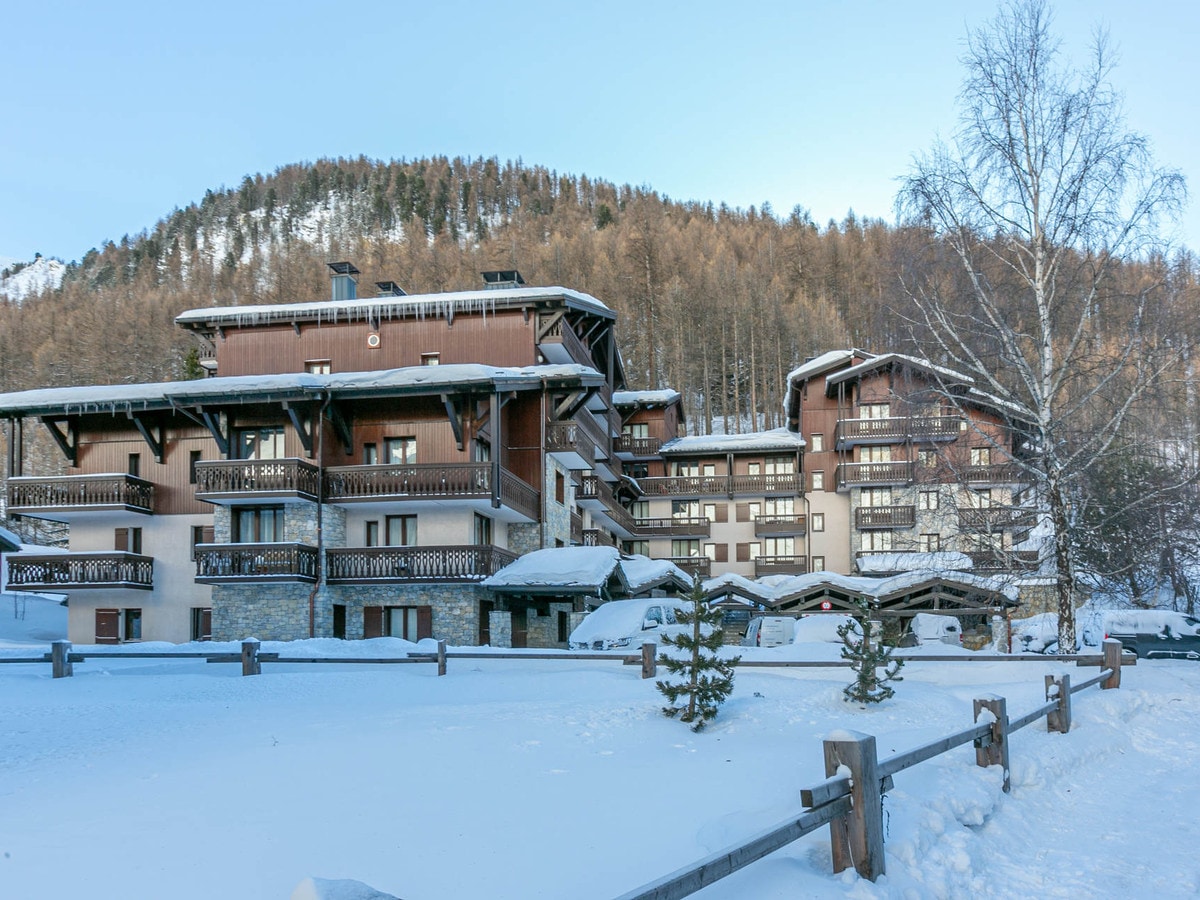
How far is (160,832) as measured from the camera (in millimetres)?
7984

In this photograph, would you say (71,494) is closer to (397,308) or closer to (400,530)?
(400,530)

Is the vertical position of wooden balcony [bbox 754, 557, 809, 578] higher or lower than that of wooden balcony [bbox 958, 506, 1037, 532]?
lower

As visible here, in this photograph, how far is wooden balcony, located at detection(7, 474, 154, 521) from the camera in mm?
34375

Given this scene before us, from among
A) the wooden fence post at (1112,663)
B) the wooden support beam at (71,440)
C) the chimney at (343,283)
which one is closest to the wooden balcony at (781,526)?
the chimney at (343,283)

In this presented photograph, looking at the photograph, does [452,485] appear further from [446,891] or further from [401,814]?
[446,891]

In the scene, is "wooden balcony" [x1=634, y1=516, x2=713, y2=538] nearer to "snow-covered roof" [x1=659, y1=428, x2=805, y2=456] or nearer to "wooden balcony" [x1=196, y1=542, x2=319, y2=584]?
"snow-covered roof" [x1=659, y1=428, x2=805, y2=456]

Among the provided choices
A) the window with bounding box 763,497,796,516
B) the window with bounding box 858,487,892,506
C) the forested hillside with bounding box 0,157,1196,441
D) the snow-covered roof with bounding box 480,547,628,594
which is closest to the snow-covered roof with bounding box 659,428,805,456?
the window with bounding box 763,497,796,516

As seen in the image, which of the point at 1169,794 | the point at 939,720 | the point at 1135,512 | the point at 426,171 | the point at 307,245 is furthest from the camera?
the point at 426,171

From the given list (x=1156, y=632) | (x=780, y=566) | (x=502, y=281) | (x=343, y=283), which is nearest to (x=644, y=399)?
(x=780, y=566)

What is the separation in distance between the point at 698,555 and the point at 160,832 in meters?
50.9

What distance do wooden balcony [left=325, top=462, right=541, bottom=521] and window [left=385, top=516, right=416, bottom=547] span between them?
157cm

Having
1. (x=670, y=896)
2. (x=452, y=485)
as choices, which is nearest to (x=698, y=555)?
(x=452, y=485)

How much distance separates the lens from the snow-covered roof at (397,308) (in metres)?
37.3

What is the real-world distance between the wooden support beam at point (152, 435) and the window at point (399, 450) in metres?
8.14
